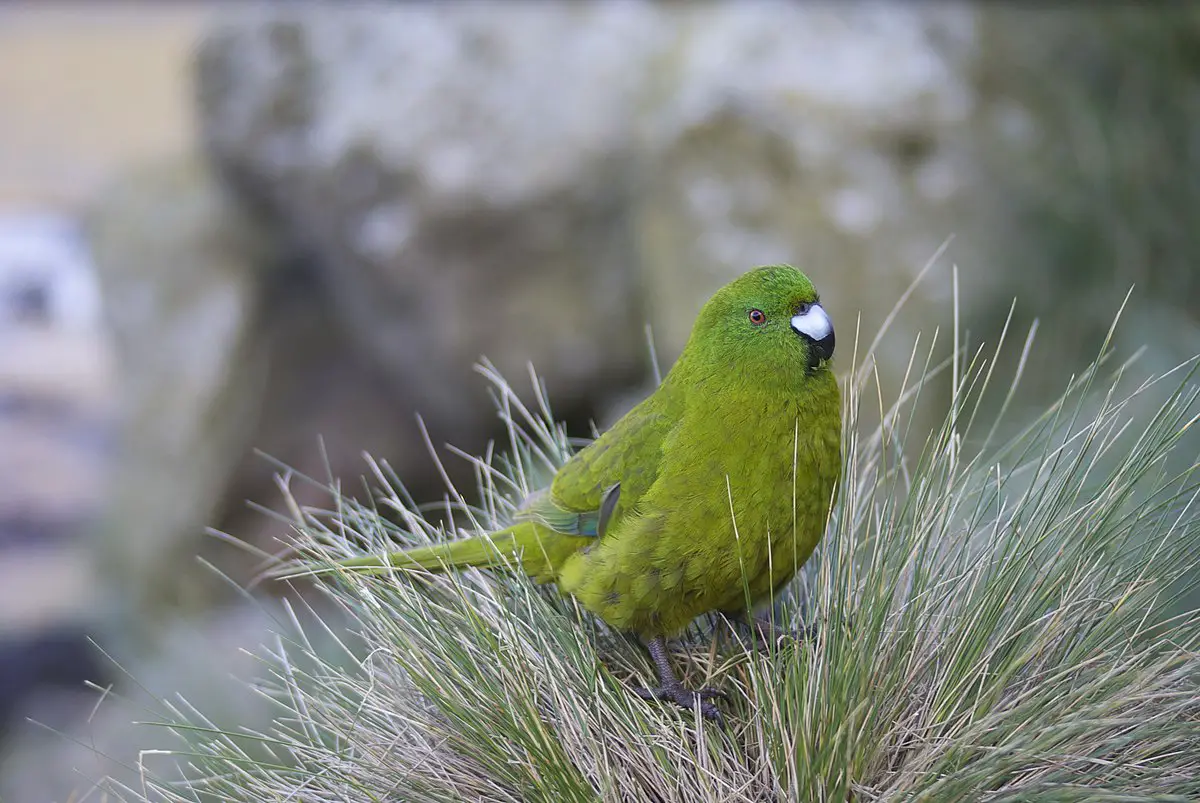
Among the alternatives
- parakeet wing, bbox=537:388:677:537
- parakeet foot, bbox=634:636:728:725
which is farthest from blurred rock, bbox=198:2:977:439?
parakeet foot, bbox=634:636:728:725

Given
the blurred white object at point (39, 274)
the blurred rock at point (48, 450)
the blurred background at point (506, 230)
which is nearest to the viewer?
the blurred background at point (506, 230)

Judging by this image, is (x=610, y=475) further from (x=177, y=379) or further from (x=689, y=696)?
(x=177, y=379)

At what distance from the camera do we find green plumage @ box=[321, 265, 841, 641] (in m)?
1.87

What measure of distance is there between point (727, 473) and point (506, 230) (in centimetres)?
411

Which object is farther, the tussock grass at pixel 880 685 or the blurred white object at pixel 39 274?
the blurred white object at pixel 39 274

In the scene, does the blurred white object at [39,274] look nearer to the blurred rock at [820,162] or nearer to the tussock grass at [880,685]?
the blurred rock at [820,162]

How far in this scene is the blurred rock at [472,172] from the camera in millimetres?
5707

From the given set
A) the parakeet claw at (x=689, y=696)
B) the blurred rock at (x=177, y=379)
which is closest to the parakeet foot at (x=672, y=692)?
the parakeet claw at (x=689, y=696)

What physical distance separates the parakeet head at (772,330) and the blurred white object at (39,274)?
8613 mm

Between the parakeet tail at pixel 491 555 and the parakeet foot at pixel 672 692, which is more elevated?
the parakeet tail at pixel 491 555

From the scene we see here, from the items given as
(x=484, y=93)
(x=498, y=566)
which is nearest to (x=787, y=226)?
(x=484, y=93)

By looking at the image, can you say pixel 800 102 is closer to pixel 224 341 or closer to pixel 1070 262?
pixel 1070 262

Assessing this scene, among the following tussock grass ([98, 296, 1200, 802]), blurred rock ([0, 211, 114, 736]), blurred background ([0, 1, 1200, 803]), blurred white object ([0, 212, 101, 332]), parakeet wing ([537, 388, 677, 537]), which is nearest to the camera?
tussock grass ([98, 296, 1200, 802])

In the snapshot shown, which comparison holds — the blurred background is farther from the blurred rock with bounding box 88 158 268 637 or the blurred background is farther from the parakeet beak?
the parakeet beak
